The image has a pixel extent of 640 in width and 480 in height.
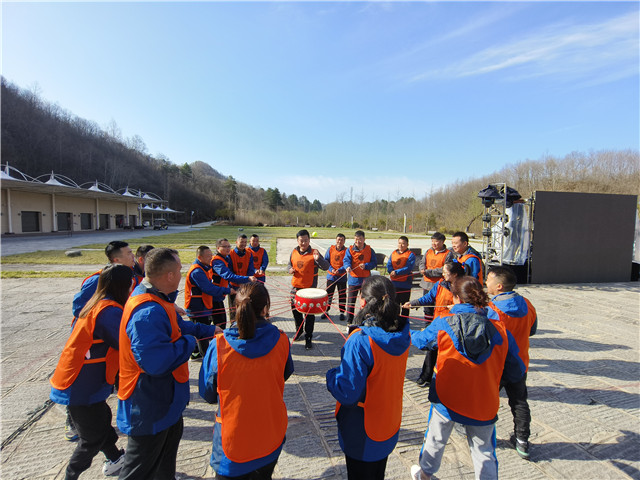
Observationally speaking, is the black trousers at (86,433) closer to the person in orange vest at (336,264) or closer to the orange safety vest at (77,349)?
the orange safety vest at (77,349)

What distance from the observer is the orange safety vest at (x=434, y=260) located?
6.04 metres

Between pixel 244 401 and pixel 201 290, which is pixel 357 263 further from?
pixel 244 401

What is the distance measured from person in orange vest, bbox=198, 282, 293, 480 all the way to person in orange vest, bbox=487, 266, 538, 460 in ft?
7.27

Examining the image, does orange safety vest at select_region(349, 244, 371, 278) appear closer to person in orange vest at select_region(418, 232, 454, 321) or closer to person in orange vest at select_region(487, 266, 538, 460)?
person in orange vest at select_region(418, 232, 454, 321)

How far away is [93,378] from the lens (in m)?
2.52

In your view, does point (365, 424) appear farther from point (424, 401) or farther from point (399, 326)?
point (424, 401)

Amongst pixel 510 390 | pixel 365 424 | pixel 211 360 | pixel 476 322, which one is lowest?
pixel 510 390

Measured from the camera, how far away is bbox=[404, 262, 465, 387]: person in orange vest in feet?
12.7

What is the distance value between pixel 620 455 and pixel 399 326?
10.4 ft

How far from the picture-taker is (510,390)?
3.16 metres

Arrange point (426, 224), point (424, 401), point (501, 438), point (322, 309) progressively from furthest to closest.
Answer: point (426, 224)
point (322, 309)
point (424, 401)
point (501, 438)

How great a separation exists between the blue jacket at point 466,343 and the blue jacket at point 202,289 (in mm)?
3111

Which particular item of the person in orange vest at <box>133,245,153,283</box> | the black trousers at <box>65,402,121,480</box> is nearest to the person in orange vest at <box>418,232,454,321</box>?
the person in orange vest at <box>133,245,153,283</box>

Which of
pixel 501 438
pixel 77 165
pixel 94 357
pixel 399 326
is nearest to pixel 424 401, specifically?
pixel 501 438
